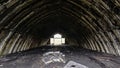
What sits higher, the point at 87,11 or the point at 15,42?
the point at 87,11

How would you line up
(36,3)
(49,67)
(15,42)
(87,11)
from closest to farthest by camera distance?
1. (49,67)
2. (36,3)
3. (87,11)
4. (15,42)

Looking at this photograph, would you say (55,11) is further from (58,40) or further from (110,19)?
(58,40)

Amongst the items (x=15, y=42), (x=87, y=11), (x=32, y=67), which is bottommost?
(x=32, y=67)

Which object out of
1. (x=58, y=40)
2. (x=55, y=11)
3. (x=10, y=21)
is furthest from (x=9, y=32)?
(x=58, y=40)

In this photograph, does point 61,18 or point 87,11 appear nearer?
point 87,11

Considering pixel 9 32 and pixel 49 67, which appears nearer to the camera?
pixel 49 67

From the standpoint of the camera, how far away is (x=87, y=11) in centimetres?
1053

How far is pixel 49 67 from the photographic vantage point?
4.87 m

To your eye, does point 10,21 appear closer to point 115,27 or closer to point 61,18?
point 115,27

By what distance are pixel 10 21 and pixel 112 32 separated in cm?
405

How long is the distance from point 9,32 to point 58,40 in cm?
1805

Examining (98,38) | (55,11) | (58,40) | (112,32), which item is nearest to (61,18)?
(55,11)

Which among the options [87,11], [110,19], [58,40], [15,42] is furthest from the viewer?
[58,40]

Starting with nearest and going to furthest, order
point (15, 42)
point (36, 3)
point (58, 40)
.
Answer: point (36, 3) < point (15, 42) < point (58, 40)
